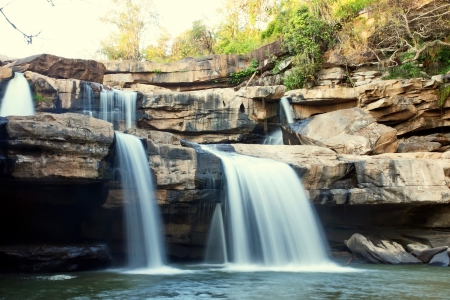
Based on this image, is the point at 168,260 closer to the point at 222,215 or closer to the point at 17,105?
the point at 222,215

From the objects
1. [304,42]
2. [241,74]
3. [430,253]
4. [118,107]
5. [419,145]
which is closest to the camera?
[430,253]

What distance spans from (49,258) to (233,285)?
4.17m

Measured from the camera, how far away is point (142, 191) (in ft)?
31.9

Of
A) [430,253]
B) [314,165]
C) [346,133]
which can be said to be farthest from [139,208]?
[346,133]

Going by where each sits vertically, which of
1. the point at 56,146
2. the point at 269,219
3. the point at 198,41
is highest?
the point at 198,41

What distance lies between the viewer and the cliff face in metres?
8.56

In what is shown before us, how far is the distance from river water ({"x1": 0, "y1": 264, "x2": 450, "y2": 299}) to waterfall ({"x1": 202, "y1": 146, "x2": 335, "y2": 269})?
135cm

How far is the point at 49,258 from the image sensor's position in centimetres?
898

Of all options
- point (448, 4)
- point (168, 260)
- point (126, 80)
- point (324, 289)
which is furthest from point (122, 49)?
point (324, 289)

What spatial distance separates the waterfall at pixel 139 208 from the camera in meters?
9.56

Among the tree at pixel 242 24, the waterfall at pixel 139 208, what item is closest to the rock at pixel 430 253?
the waterfall at pixel 139 208

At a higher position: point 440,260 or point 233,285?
point 233,285

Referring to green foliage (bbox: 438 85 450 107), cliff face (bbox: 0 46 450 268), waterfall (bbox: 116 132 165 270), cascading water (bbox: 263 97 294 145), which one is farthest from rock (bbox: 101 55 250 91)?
waterfall (bbox: 116 132 165 270)

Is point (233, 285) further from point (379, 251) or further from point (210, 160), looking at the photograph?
point (379, 251)
